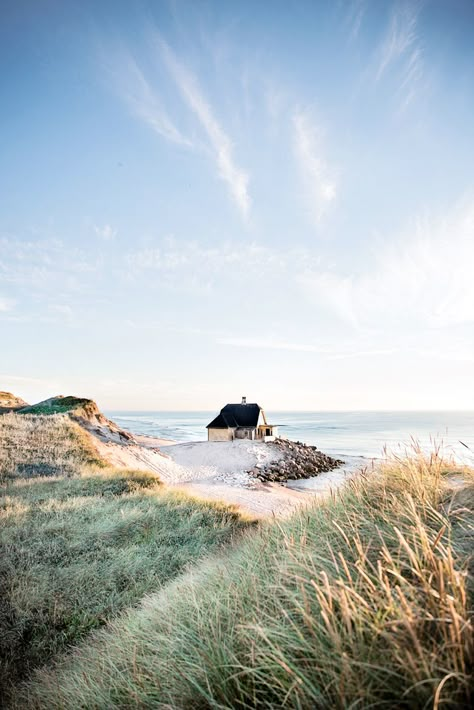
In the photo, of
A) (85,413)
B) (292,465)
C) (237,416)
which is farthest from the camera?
(237,416)

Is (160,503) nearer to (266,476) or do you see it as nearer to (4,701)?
A: (4,701)

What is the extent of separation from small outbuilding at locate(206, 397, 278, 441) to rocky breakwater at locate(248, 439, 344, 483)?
1.43m

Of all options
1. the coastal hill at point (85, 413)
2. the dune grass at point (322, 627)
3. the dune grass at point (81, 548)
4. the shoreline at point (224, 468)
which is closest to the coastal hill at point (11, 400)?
the coastal hill at point (85, 413)

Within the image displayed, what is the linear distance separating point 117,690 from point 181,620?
60 cm

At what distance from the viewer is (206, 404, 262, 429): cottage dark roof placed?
1016 inches

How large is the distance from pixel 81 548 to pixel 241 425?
66.8ft

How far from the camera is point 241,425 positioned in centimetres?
2578

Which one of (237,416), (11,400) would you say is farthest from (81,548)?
(11,400)

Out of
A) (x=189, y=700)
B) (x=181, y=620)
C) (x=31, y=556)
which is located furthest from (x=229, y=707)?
(x=31, y=556)

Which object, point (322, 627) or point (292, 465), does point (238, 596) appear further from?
point (292, 465)

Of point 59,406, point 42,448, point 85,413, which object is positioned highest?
point 59,406

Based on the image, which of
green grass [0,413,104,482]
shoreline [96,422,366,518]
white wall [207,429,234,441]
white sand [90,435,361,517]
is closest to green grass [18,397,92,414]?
green grass [0,413,104,482]

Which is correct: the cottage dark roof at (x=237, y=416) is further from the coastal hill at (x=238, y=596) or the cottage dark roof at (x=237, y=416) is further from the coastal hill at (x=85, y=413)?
the coastal hill at (x=238, y=596)

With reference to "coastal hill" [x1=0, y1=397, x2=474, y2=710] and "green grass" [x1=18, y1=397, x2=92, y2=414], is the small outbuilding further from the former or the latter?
"coastal hill" [x1=0, y1=397, x2=474, y2=710]
